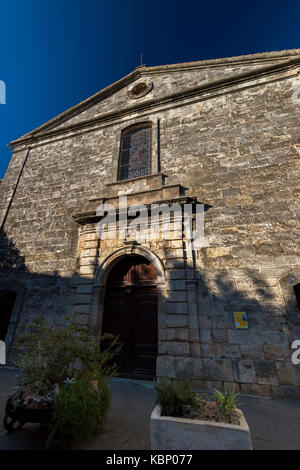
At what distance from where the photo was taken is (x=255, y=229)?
471cm

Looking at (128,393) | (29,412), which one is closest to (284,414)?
(128,393)

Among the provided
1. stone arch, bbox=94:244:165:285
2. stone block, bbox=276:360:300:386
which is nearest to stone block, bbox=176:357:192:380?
stone block, bbox=276:360:300:386

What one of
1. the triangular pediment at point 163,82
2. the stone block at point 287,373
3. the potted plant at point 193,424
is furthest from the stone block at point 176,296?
the triangular pediment at point 163,82

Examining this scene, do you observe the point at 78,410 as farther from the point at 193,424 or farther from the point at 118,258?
the point at 118,258

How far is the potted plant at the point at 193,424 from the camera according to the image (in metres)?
1.66

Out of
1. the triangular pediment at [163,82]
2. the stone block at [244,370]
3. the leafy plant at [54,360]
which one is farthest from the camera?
the triangular pediment at [163,82]

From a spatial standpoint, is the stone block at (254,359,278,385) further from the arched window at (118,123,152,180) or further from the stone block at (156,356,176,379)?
the arched window at (118,123,152,180)

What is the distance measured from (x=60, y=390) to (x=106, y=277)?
3365 mm

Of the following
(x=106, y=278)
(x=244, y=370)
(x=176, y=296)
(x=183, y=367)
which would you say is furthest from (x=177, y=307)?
(x=106, y=278)

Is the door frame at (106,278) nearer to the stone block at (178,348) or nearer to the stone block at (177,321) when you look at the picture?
the stone block at (177,321)

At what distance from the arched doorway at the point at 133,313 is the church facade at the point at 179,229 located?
26 mm

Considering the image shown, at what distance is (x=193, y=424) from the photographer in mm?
1724

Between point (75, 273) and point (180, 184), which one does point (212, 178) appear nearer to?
point (180, 184)

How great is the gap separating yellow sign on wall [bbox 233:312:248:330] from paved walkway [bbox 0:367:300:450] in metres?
1.10
